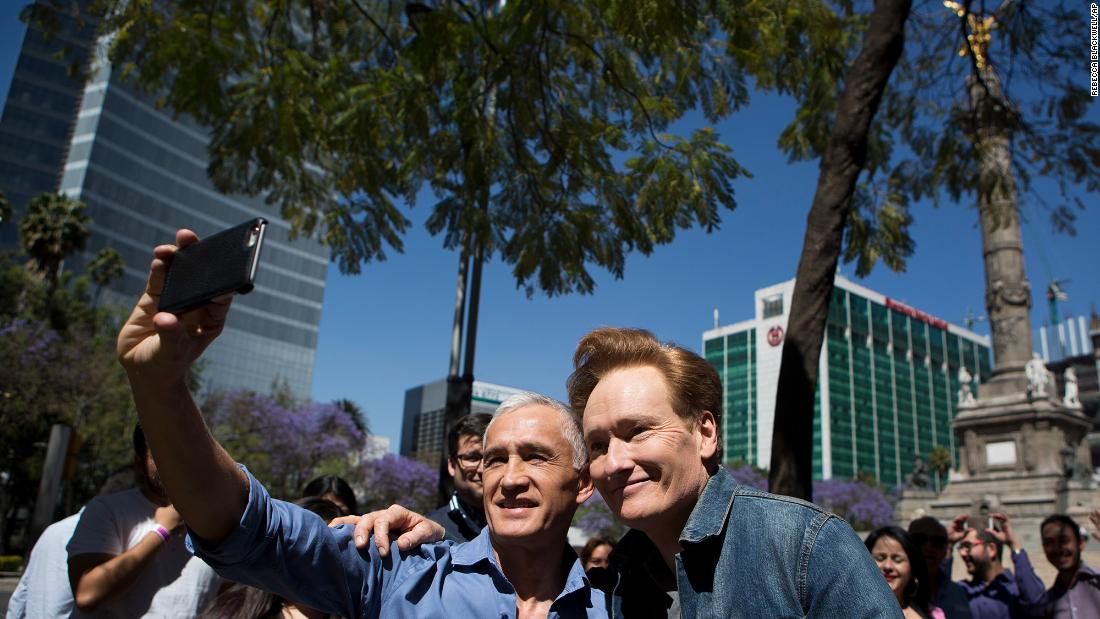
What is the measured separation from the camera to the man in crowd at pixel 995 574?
18.4 feet

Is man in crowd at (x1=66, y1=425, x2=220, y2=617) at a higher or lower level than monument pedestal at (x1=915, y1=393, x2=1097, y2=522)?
lower

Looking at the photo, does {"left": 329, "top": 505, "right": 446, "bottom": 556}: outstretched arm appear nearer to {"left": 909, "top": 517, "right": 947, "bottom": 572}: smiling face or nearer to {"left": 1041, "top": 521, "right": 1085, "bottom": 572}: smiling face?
{"left": 909, "top": 517, "right": 947, "bottom": 572}: smiling face

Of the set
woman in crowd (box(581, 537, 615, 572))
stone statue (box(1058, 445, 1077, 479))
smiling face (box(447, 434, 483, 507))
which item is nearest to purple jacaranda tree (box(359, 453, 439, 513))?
stone statue (box(1058, 445, 1077, 479))

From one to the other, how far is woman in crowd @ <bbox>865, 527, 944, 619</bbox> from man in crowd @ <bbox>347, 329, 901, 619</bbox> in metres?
2.39

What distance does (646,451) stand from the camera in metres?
1.97

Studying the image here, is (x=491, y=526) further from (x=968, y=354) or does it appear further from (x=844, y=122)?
(x=968, y=354)

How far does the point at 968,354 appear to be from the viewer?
134250mm

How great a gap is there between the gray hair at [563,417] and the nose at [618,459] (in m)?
0.32

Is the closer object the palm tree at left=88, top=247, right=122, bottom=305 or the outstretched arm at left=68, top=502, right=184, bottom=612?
the outstretched arm at left=68, top=502, right=184, bottom=612

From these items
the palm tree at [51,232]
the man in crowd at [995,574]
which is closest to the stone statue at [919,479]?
the man in crowd at [995,574]

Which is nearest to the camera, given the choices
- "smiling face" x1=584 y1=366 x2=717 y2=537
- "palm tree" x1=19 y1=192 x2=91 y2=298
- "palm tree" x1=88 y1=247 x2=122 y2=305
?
"smiling face" x1=584 y1=366 x2=717 y2=537

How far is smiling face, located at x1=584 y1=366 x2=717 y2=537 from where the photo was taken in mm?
1972

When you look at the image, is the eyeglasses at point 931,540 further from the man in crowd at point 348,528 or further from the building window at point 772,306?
the building window at point 772,306

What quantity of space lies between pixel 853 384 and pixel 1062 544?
11506 centimetres
